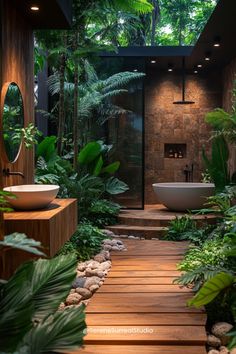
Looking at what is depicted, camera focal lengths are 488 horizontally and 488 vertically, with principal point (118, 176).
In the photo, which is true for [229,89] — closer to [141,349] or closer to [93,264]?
[93,264]

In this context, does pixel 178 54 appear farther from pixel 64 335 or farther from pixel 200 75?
pixel 64 335

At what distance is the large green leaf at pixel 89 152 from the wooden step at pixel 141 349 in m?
4.04

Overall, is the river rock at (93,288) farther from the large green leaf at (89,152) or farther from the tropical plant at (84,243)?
the large green leaf at (89,152)

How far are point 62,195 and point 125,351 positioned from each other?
330cm

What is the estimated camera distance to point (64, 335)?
1.65 m

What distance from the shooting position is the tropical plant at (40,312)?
1.58 m

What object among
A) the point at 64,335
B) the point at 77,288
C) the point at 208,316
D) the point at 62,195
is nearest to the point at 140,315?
the point at 208,316

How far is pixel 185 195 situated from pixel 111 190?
109cm

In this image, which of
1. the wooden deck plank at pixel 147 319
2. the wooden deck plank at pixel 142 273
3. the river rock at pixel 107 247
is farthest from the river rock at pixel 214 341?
the river rock at pixel 107 247

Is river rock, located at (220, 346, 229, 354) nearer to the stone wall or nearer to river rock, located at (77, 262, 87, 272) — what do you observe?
river rock, located at (77, 262, 87, 272)

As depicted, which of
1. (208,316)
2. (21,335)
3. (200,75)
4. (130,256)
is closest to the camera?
(21,335)

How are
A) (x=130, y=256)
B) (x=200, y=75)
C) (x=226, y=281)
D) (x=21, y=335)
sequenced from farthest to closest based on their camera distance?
(x=200, y=75) < (x=130, y=256) < (x=226, y=281) < (x=21, y=335)

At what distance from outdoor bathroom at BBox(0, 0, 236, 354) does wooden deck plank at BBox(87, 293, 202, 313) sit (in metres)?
0.01

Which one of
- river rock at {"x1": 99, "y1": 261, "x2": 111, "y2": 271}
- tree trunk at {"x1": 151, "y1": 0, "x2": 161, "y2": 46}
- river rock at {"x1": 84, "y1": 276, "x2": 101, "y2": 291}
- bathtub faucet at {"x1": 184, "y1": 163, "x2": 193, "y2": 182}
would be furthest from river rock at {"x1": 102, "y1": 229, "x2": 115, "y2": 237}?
tree trunk at {"x1": 151, "y1": 0, "x2": 161, "y2": 46}
